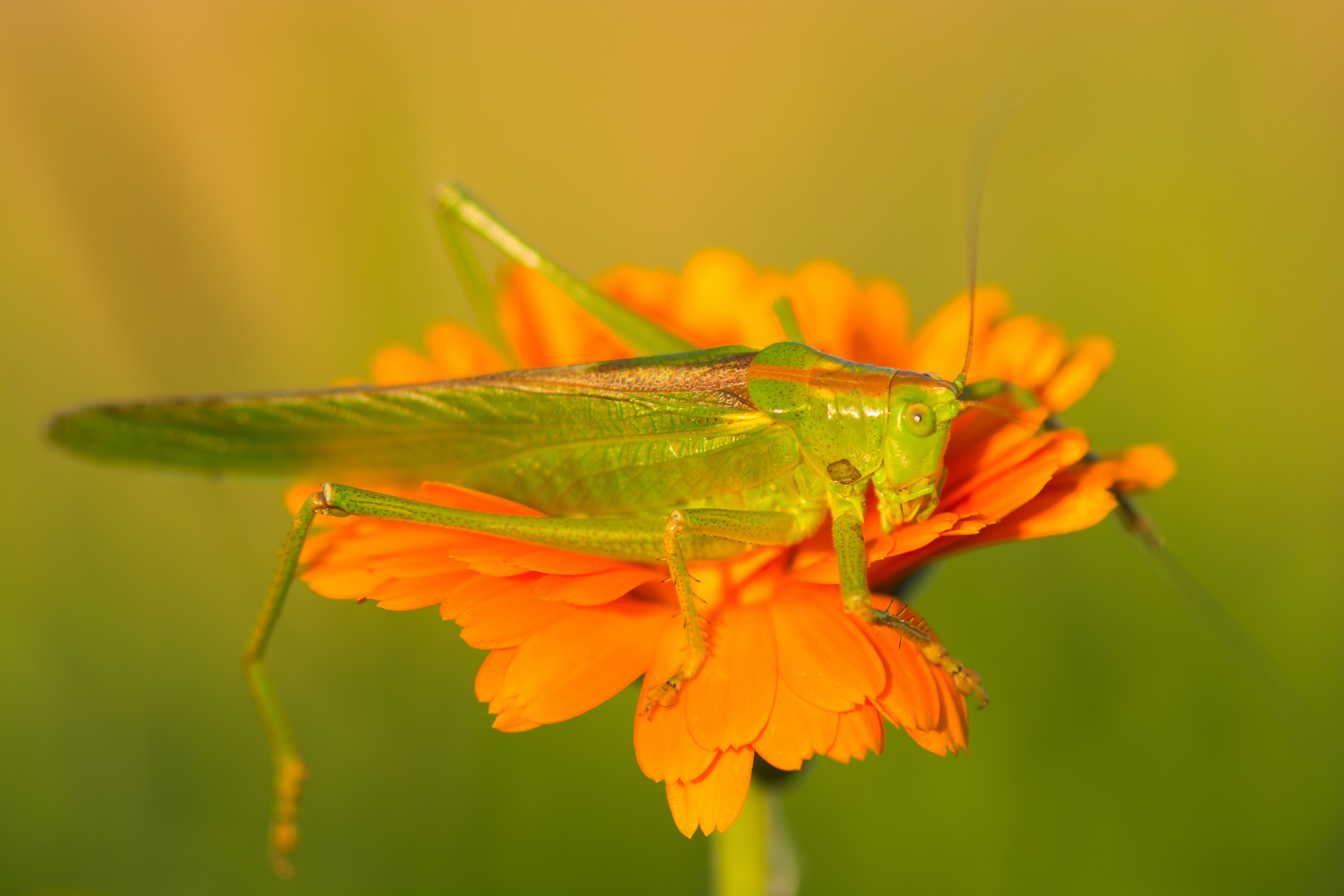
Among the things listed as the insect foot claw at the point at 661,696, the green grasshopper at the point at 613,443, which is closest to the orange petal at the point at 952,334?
the green grasshopper at the point at 613,443

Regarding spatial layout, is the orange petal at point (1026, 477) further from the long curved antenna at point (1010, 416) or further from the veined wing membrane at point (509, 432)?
the veined wing membrane at point (509, 432)

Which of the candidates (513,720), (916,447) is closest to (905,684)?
(916,447)

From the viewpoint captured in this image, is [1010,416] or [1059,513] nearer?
[1059,513]

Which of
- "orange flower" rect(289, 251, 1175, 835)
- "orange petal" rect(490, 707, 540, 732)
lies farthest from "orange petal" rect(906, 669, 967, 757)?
"orange petal" rect(490, 707, 540, 732)

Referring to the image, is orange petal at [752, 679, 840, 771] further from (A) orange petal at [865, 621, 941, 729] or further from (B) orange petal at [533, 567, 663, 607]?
(B) orange petal at [533, 567, 663, 607]

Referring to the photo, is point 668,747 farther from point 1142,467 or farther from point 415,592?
point 1142,467

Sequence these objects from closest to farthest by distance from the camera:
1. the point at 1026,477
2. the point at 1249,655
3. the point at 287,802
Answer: the point at 1026,477 → the point at 287,802 → the point at 1249,655

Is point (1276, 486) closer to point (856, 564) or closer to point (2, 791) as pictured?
point (856, 564)
